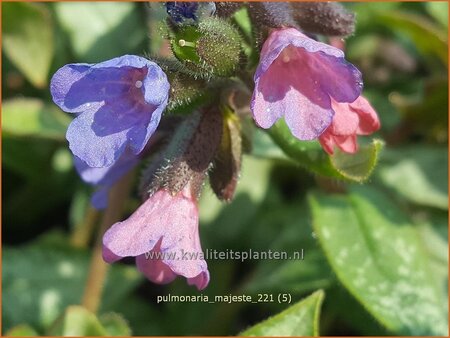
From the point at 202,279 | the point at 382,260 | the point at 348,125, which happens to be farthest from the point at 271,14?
the point at 382,260

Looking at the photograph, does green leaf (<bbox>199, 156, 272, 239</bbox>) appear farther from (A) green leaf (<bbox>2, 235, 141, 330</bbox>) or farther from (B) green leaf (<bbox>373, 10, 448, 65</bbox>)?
(B) green leaf (<bbox>373, 10, 448, 65</bbox>)

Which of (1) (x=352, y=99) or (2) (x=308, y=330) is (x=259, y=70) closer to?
(1) (x=352, y=99)

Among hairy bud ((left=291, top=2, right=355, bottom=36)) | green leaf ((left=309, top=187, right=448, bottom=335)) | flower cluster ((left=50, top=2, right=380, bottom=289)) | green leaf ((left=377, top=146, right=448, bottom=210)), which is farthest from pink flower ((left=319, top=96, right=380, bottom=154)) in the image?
green leaf ((left=377, top=146, right=448, bottom=210))

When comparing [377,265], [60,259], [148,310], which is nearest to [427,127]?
[377,265]

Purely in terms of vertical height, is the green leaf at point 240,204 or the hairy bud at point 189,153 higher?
the hairy bud at point 189,153

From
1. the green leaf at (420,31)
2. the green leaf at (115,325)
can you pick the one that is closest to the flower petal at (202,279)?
the green leaf at (115,325)

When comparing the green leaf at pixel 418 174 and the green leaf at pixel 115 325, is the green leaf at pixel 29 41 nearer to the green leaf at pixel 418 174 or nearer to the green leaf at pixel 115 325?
the green leaf at pixel 115 325
